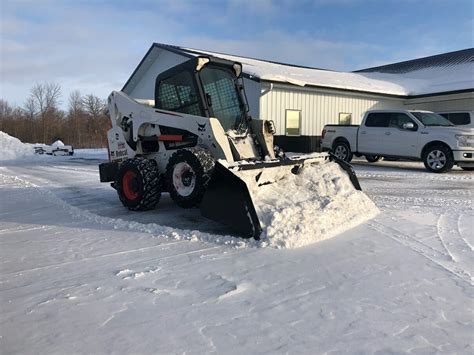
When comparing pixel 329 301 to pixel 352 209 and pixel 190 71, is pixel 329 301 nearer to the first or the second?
pixel 352 209

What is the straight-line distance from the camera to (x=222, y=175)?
556cm

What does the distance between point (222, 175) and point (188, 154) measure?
984mm

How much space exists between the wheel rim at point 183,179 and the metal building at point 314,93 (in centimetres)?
1034

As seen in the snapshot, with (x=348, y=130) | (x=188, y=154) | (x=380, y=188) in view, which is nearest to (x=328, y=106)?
(x=348, y=130)

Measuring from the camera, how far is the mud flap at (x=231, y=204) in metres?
5.24

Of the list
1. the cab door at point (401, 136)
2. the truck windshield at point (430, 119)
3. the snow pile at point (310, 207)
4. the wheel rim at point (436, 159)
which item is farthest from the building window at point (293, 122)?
the snow pile at point (310, 207)

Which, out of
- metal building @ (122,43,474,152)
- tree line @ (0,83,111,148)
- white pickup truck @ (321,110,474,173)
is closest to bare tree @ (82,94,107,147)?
tree line @ (0,83,111,148)

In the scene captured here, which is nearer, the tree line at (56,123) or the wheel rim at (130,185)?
the wheel rim at (130,185)

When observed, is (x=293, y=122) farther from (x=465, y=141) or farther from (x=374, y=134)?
(x=465, y=141)

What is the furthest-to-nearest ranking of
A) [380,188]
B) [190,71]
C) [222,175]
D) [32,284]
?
1. [380,188]
2. [190,71]
3. [222,175]
4. [32,284]

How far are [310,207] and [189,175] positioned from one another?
2019 mm

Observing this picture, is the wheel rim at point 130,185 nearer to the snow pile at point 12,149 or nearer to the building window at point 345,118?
the building window at point 345,118

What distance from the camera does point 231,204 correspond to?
17.9 ft

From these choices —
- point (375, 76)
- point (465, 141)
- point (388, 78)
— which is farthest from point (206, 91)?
point (375, 76)
